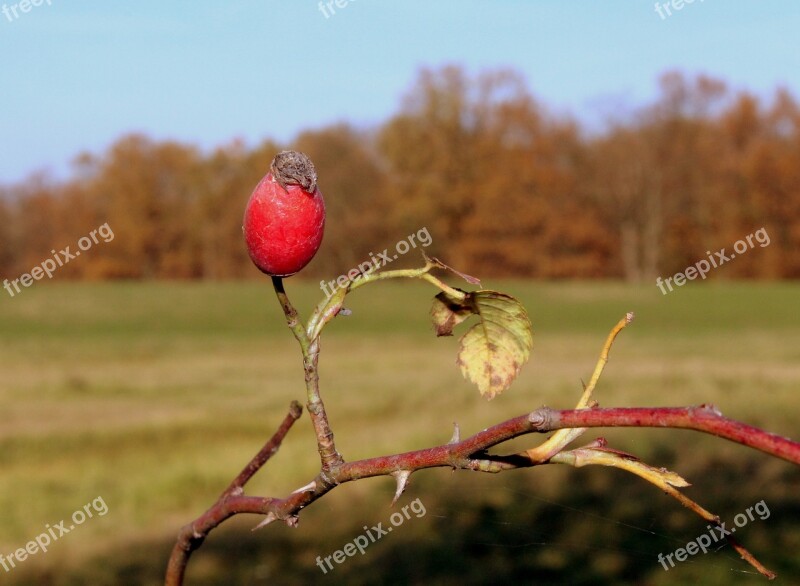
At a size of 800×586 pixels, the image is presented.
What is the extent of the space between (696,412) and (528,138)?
2028 inches

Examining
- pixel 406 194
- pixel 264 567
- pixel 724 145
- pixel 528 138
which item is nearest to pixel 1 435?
pixel 264 567

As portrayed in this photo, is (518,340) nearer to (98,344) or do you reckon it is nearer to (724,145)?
(98,344)

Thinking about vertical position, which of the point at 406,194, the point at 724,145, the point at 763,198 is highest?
the point at 406,194

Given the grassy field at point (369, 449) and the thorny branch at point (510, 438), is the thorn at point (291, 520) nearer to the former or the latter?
the thorny branch at point (510, 438)

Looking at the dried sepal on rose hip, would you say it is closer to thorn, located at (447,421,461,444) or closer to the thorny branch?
the thorny branch

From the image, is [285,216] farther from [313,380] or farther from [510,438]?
[510,438]

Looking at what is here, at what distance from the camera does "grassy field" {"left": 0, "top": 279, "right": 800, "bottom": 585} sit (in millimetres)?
5656

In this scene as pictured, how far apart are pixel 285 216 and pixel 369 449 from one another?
35.4 ft

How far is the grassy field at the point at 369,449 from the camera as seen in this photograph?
18.6 feet

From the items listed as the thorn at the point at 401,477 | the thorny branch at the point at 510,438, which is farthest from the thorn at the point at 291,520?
the thorn at the point at 401,477

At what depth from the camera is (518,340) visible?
2.02ft

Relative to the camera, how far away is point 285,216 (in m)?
0.59

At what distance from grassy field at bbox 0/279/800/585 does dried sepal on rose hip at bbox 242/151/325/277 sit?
0.47 feet

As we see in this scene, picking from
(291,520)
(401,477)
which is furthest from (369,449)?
(401,477)
